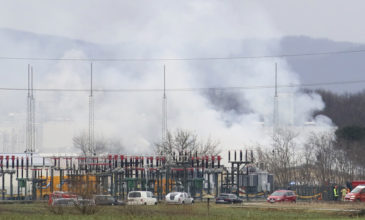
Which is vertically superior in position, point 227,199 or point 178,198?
point 178,198

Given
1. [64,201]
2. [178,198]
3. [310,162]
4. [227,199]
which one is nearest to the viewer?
[64,201]

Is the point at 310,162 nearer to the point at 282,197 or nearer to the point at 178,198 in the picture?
the point at 282,197

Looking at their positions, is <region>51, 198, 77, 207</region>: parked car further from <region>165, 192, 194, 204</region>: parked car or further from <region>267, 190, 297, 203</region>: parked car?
<region>267, 190, 297, 203</region>: parked car

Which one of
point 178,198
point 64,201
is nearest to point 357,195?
point 178,198

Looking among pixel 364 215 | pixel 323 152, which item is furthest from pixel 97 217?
pixel 323 152

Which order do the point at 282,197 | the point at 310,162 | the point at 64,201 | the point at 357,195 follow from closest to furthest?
1. the point at 64,201
2. the point at 357,195
3. the point at 282,197
4. the point at 310,162

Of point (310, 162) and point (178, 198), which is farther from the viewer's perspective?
point (310, 162)

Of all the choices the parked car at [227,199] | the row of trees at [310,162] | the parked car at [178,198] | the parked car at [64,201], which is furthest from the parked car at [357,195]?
the row of trees at [310,162]

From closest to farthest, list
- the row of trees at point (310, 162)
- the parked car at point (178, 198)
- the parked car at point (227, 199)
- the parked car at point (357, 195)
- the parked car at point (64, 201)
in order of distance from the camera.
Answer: the parked car at point (64, 201) < the parked car at point (357, 195) < the parked car at point (178, 198) < the parked car at point (227, 199) < the row of trees at point (310, 162)

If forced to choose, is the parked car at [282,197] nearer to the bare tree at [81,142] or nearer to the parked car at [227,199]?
the parked car at [227,199]

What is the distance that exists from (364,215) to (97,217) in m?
18.2

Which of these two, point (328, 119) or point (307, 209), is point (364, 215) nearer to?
point (307, 209)

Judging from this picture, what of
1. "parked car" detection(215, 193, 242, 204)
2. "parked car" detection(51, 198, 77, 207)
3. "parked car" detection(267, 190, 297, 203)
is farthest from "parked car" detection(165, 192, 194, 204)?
"parked car" detection(51, 198, 77, 207)

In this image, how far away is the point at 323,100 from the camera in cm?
17075
